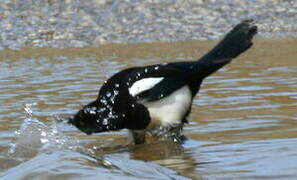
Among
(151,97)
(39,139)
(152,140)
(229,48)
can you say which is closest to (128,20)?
(229,48)

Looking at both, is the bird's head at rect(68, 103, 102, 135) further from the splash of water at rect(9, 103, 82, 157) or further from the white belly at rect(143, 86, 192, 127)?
the white belly at rect(143, 86, 192, 127)

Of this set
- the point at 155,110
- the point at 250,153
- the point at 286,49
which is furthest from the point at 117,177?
the point at 286,49

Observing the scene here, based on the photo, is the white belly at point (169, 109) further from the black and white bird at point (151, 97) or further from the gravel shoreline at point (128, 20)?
the gravel shoreline at point (128, 20)

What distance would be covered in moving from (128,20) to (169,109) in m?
8.38

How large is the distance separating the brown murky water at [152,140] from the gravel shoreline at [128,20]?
1745 mm

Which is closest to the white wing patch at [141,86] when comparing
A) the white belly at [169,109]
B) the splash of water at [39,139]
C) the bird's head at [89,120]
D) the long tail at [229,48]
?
the white belly at [169,109]

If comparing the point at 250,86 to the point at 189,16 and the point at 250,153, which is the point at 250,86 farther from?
the point at 189,16

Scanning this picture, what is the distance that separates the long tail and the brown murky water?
0.47m

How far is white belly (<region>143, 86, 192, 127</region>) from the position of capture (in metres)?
5.34

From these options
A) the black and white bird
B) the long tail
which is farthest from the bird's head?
the long tail

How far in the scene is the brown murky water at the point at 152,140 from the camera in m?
4.04

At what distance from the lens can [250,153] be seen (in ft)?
15.2

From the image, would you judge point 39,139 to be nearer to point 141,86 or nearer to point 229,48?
point 141,86

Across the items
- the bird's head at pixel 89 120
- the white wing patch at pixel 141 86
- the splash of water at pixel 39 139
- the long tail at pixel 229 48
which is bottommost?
the splash of water at pixel 39 139
